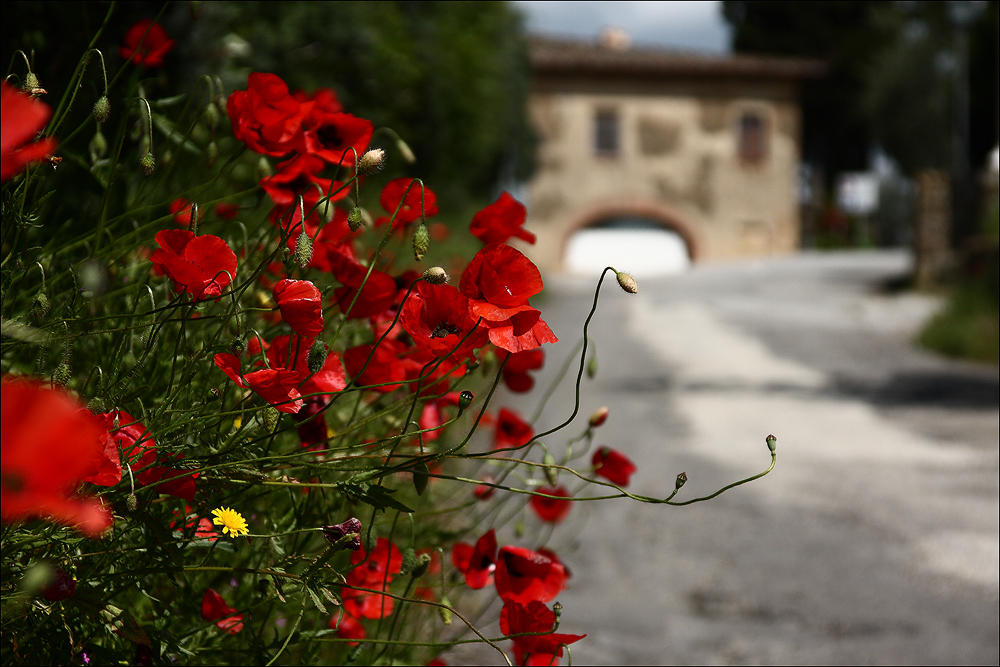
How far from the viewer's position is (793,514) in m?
3.43

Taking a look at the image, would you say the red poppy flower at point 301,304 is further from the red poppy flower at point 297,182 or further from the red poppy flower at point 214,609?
the red poppy flower at point 214,609

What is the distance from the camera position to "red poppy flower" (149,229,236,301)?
1118 mm

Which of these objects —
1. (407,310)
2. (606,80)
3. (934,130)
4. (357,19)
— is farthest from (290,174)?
(934,130)

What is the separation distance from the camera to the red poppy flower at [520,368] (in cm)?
167

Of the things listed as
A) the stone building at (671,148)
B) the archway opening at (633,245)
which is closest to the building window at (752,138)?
the stone building at (671,148)

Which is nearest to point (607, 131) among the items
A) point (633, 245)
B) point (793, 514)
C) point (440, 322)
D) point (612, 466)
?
point (633, 245)

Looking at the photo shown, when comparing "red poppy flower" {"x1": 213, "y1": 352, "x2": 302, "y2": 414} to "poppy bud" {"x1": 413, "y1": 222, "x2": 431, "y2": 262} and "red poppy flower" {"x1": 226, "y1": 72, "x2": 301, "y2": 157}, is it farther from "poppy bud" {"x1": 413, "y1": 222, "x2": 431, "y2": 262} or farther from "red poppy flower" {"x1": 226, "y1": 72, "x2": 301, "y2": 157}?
"red poppy flower" {"x1": 226, "y1": 72, "x2": 301, "y2": 157}

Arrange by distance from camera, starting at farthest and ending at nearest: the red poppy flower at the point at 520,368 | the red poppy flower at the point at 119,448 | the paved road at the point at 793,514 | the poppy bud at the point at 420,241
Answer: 1. the paved road at the point at 793,514
2. the red poppy flower at the point at 520,368
3. the poppy bud at the point at 420,241
4. the red poppy flower at the point at 119,448

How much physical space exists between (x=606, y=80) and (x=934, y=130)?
972 centimetres

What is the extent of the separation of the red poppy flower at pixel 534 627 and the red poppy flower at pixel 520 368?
0.44 metres

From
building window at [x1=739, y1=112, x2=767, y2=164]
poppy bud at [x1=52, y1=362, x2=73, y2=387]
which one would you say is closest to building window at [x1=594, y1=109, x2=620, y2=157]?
building window at [x1=739, y1=112, x2=767, y2=164]

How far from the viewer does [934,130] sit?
82.2 ft

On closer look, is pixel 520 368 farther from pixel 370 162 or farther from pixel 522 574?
pixel 370 162

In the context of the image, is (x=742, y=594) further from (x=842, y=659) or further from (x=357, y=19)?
(x=357, y=19)
